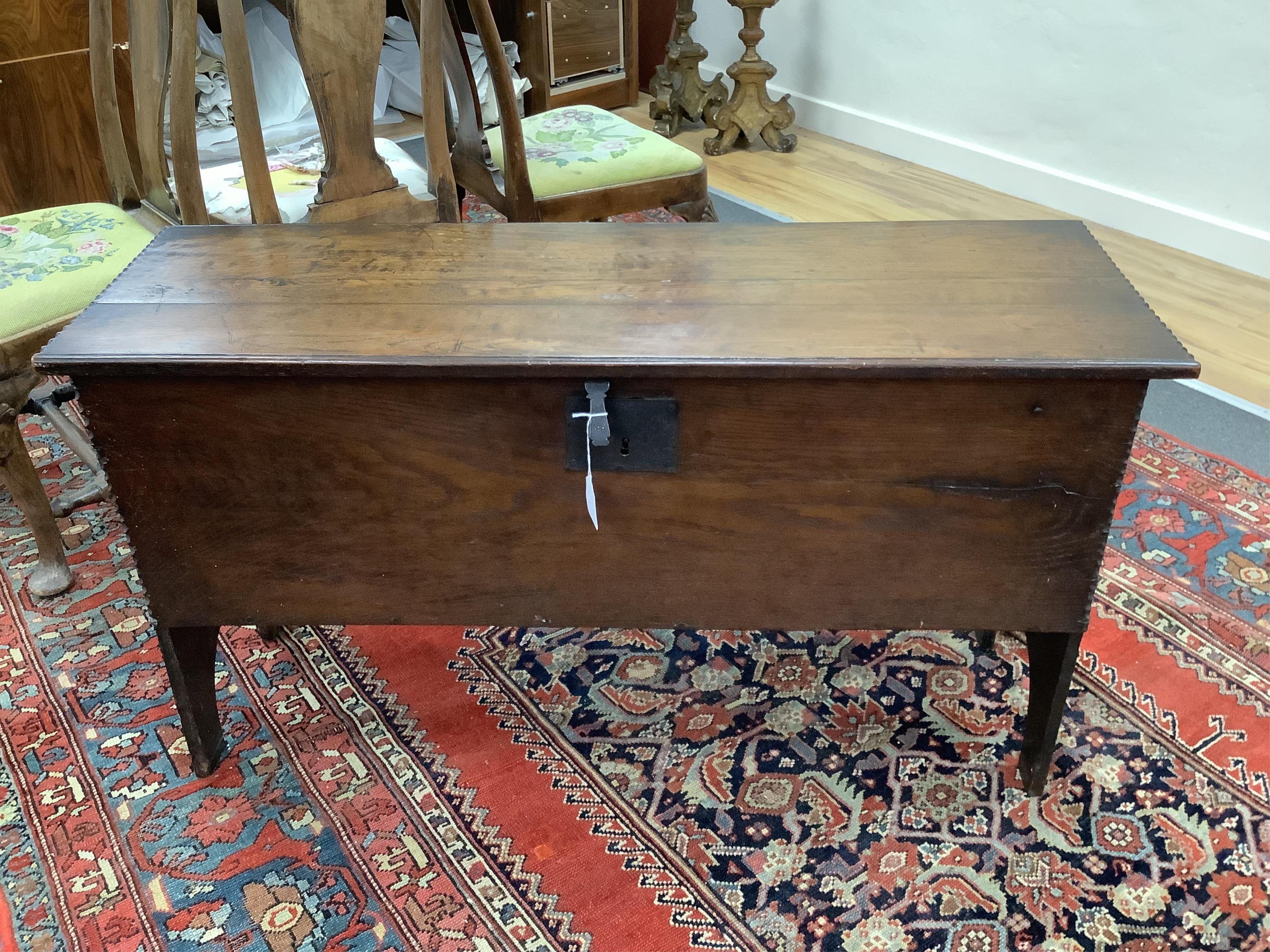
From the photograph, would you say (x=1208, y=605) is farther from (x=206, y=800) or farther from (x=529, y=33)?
(x=529, y=33)

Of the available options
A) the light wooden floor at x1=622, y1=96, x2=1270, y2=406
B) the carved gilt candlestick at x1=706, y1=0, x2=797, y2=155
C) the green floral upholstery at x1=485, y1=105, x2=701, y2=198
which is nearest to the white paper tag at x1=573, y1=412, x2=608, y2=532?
the green floral upholstery at x1=485, y1=105, x2=701, y2=198

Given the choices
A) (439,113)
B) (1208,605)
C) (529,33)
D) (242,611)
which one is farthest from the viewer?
(529,33)

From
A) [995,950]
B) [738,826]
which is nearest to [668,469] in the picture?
[738,826]

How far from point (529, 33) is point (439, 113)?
79.0 inches

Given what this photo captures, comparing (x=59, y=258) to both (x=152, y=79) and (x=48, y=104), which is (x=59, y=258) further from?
(x=48, y=104)

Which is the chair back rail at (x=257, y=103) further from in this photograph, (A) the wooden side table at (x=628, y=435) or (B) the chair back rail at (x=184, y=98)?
(A) the wooden side table at (x=628, y=435)

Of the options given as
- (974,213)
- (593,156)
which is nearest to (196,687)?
(593,156)

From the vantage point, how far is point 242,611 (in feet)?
3.92

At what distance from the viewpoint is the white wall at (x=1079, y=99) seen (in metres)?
2.47

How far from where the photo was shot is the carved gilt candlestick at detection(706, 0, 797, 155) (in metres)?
3.36

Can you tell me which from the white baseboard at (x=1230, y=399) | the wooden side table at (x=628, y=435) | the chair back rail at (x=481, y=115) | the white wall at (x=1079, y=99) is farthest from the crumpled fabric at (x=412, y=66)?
the wooden side table at (x=628, y=435)

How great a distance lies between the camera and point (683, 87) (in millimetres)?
3586

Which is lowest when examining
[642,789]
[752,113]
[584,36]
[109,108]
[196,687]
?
[642,789]

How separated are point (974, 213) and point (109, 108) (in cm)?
221
